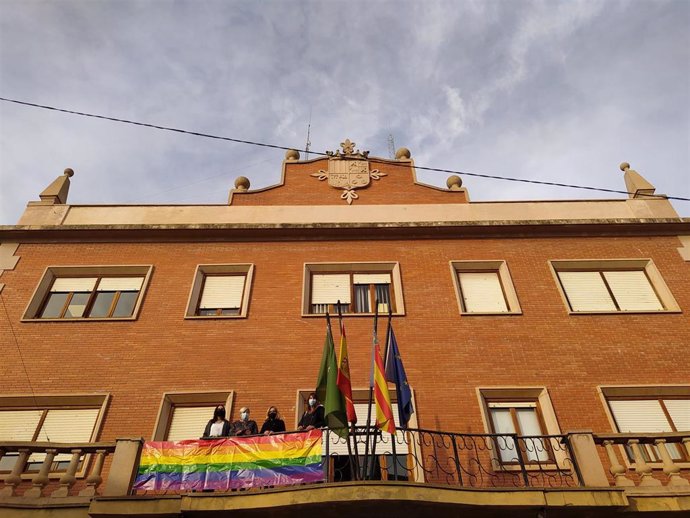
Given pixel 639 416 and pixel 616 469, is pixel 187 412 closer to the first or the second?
pixel 616 469

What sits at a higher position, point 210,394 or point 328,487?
point 210,394

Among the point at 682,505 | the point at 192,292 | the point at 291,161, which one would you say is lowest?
the point at 682,505

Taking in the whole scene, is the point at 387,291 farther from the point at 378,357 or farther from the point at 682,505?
the point at 682,505

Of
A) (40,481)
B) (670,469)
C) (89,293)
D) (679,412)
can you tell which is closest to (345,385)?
(40,481)

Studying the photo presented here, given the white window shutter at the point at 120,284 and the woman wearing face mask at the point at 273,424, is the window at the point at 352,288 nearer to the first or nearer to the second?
the woman wearing face mask at the point at 273,424

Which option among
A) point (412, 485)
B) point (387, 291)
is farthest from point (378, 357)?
point (387, 291)

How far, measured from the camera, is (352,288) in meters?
12.4

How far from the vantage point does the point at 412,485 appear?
759 cm

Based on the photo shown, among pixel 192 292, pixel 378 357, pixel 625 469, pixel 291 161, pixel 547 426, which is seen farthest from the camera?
pixel 291 161

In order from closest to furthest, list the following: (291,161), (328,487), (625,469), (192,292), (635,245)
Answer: (328,487) < (625,469) < (192,292) < (635,245) < (291,161)

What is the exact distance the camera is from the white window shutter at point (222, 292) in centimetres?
1210

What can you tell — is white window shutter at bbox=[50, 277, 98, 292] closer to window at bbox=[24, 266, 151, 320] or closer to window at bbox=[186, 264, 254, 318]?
window at bbox=[24, 266, 151, 320]

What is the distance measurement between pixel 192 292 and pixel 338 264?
329 centimetres

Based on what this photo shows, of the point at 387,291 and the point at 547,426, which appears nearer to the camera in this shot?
the point at 547,426
